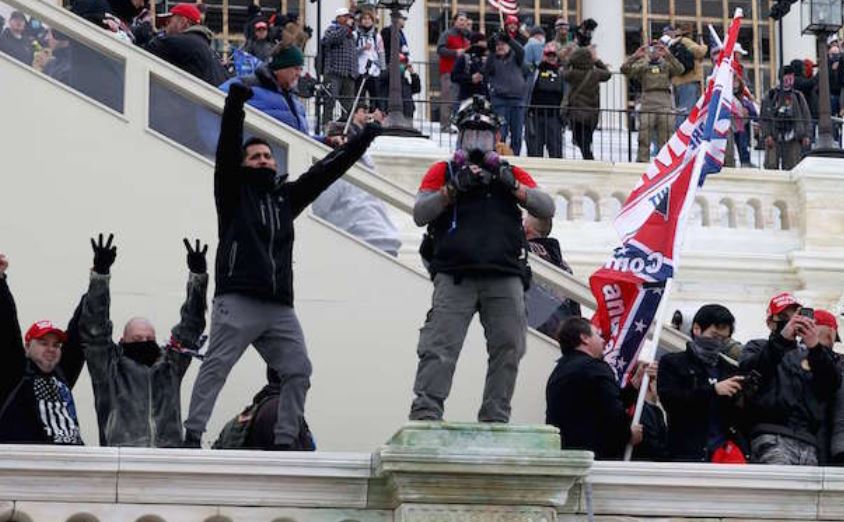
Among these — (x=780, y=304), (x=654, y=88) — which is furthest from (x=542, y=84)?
(x=780, y=304)

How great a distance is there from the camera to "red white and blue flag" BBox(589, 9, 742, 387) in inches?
567

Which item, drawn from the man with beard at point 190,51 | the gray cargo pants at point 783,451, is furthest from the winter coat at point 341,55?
the gray cargo pants at point 783,451

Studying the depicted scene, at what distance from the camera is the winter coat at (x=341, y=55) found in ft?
85.9

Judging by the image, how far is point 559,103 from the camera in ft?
86.9

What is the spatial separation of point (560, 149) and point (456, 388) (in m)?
10.1

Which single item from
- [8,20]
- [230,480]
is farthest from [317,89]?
[230,480]

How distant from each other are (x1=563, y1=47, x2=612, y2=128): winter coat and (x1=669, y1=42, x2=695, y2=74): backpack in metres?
0.99

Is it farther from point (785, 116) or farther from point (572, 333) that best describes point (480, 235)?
point (785, 116)

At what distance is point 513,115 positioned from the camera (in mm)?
25844

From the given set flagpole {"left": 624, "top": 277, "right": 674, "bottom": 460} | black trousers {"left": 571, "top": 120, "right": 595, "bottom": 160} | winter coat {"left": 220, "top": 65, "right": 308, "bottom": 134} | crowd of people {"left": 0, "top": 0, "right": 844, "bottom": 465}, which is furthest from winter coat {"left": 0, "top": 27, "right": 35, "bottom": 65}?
black trousers {"left": 571, "top": 120, "right": 595, "bottom": 160}

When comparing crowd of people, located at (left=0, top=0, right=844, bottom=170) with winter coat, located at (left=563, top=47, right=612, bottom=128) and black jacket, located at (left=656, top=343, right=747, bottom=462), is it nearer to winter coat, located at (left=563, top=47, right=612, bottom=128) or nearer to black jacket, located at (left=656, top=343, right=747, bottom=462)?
winter coat, located at (left=563, top=47, right=612, bottom=128)

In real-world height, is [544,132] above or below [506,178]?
above

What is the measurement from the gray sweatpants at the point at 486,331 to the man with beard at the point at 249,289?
0.68m

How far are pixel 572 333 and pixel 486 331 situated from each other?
3.13 ft
